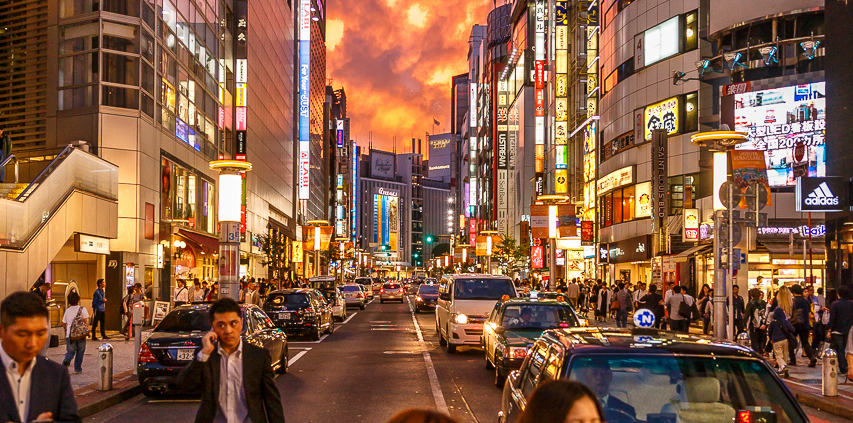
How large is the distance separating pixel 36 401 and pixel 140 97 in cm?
2940

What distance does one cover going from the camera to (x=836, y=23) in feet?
88.9

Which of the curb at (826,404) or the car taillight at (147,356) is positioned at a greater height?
the car taillight at (147,356)

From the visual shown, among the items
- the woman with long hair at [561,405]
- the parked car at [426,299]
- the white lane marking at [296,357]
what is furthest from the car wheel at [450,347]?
the parked car at [426,299]

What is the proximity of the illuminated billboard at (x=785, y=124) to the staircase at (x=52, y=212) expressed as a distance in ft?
77.7

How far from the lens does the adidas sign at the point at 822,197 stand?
26.0 meters

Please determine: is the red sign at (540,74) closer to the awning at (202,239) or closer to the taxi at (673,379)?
the awning at (202,239)

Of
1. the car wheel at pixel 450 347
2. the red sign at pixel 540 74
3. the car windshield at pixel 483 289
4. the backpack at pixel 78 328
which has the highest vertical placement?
the red sign at pixel 540 74

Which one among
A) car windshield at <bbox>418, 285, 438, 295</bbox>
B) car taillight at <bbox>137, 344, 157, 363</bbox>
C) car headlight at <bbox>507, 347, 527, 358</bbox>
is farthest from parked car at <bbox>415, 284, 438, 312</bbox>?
car taillight at <bbox>137, 344, 157, 363</bbox>

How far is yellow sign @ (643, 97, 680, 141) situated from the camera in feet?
144

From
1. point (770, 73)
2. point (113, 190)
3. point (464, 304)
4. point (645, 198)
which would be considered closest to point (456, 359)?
point (464, 304)

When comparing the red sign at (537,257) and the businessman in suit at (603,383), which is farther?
the red sign at (537,257)

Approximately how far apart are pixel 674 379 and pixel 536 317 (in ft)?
36.6

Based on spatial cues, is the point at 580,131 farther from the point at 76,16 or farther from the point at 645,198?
the point at 76,16

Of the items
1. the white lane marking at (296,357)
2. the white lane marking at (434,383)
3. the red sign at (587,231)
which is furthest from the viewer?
the red sign at (587,231)
